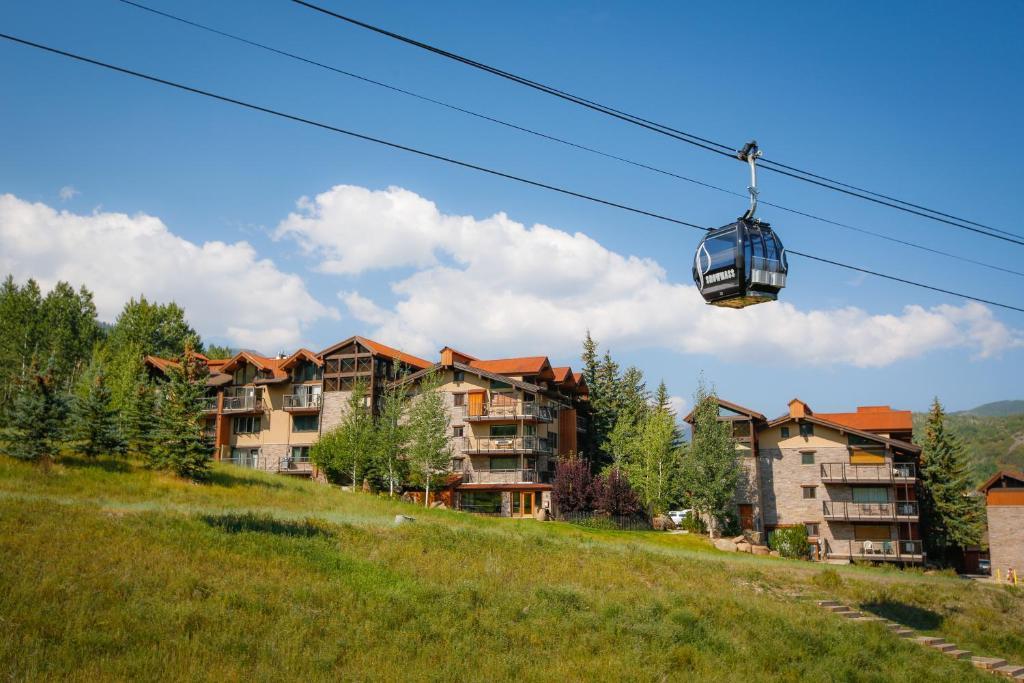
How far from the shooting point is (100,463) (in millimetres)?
36406

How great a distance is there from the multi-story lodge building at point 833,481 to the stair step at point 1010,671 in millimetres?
25194

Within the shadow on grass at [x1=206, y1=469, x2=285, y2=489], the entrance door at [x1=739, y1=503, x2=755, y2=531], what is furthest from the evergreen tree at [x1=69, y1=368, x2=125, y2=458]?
the entrance door at [x1=739, y1=503, x2=755, y2=531]

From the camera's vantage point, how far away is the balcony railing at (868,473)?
51219mm

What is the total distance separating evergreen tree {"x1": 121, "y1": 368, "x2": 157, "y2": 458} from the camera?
128 ft

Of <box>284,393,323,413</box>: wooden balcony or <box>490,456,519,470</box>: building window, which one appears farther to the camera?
<box>284,393,323,413</box>: wooden balcony

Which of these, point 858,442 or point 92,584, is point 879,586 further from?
point 92,584

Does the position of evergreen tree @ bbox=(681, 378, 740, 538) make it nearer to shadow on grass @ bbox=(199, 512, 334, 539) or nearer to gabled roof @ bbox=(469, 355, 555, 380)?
gabled roof @ bbox=(469, 355, 555, 380)

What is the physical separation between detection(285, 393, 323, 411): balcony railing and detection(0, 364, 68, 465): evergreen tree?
2681 cm

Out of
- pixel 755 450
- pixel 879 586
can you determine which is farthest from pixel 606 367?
pixel 879 586

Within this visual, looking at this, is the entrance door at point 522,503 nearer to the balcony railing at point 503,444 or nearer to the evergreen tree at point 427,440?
the balcony railing at point 503,444

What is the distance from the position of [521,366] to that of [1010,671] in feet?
119

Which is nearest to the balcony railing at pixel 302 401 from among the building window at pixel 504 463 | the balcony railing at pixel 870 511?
the building window at pixel 504 463

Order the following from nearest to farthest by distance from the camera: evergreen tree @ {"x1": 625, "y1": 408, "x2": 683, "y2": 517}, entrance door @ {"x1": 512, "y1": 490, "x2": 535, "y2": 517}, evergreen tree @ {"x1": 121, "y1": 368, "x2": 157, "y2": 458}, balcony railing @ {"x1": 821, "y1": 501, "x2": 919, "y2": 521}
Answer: evergreen tree @ {"x1": 121, "y1": 368, "x2": 157, "y2": 458} < balcony railing @ {"x1": 821, "y1": 501, "x2": 919, "y2": 521} < entrance door @ {"x1": 512, "y1": 490, "x2": 535, "y2": 517} < evergreen tree @ {"x1": 625, "y1": 408, "x2": 683, "y2": 517}

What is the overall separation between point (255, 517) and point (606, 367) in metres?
50.6
